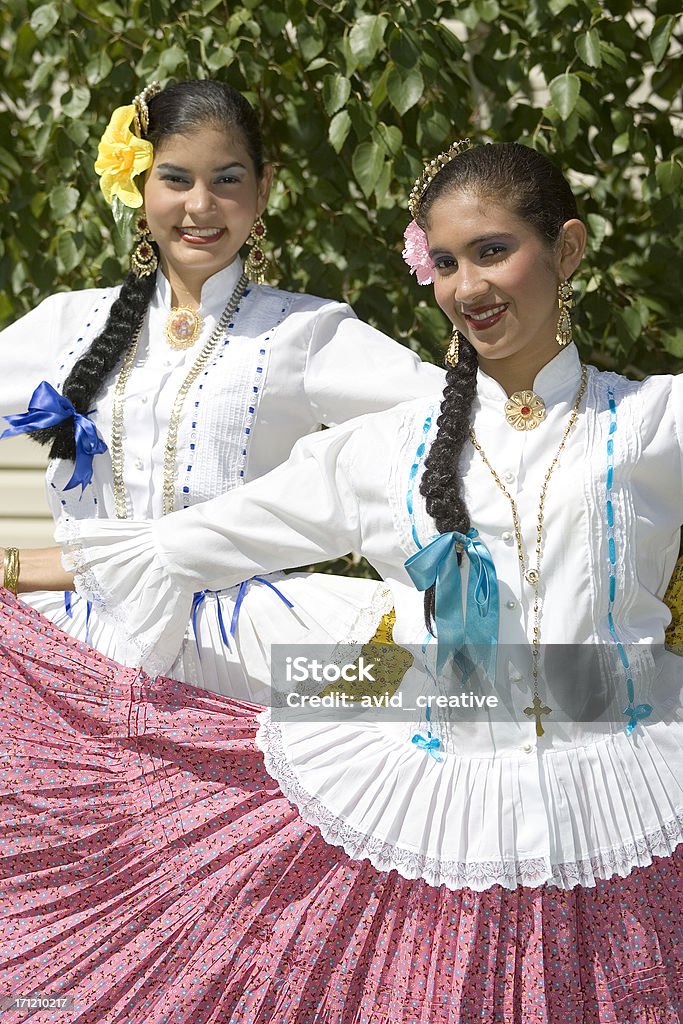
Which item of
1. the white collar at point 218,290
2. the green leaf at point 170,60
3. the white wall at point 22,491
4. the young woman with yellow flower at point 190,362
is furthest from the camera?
the white wall at point 22,491

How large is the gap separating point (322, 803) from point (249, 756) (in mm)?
153

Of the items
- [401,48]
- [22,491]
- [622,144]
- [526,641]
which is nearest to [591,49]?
[622,144]

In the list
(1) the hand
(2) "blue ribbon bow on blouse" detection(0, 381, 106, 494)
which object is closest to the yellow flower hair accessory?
(2) "blue ribbon bow on blouse" detection(0, 381, 106, 494)

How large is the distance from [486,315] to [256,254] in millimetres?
818

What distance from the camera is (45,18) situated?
125 inches

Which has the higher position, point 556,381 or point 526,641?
point 556,381

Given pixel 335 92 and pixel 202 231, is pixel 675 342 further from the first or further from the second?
pixel 202 231

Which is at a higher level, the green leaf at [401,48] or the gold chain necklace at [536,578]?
the green leaf at [401,48]

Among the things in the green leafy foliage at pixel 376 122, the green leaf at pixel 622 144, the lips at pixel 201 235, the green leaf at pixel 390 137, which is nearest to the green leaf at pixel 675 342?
the green leafy foliage at pixel 376 122

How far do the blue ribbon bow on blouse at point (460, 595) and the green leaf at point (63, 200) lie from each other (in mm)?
1809

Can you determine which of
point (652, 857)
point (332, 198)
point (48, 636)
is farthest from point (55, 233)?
point (652, 857)

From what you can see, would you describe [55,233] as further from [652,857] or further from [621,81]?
[652,857]
